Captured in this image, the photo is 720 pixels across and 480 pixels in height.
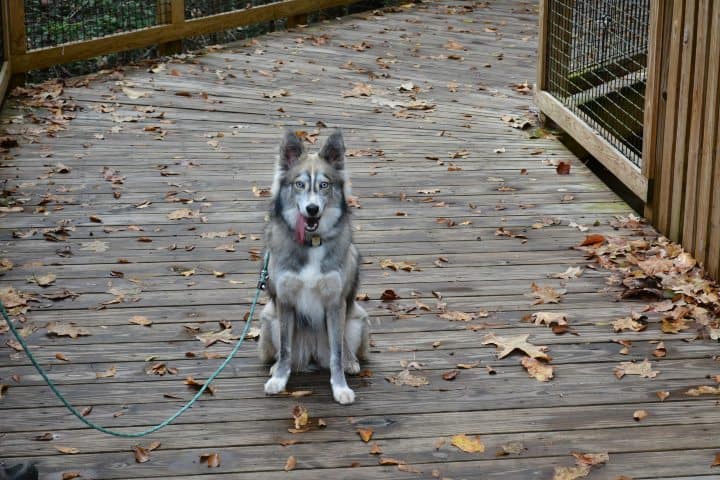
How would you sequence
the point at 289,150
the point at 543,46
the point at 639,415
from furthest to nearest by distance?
1. the point at 543,46
2. the point at 289,150
3. the point at 639,415

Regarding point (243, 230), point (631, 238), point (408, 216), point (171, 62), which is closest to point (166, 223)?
point (243, 230)

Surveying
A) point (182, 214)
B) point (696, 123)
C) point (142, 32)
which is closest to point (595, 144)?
point (696, 123)

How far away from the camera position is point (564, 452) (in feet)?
14.3

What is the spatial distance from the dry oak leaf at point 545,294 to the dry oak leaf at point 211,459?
229 cm

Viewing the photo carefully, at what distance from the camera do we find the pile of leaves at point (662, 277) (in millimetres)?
5734

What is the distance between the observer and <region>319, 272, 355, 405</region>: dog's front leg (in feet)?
15.8

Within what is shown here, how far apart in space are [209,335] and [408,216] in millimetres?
2283

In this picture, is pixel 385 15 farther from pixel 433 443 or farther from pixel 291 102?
pixel 433 443

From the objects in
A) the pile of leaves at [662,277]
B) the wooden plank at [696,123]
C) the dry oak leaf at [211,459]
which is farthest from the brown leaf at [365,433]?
the wooden plank at [696,123]

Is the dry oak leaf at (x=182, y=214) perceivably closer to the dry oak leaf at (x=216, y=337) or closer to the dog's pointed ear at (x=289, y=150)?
the dry oak leaf at (x=216, y=337)

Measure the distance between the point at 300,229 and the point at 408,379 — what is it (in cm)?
88

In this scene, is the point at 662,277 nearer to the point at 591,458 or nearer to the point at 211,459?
the point at 591,458

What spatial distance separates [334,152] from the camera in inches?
189

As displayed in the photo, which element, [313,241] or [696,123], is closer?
[313,241]
